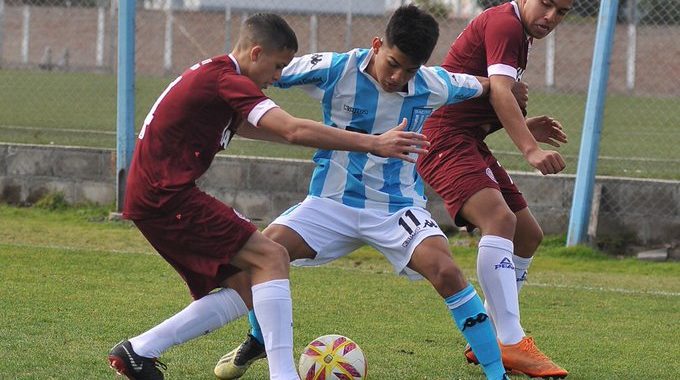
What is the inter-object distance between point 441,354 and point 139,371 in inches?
69.5

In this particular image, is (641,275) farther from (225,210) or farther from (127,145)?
(225,210)

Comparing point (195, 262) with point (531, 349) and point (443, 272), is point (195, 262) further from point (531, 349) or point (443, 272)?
point (531, 349)

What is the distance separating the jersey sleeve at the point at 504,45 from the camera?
18.9 feet

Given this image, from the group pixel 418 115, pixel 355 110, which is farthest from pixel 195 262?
pixel 418 115

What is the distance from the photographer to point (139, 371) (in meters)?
4.84

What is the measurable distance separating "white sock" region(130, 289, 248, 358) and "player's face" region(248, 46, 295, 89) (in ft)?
2.95

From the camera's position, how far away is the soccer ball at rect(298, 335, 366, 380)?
5180 millimetres

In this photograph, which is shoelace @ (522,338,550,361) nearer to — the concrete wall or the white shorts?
the white shorts

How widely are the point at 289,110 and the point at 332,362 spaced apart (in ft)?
22.4

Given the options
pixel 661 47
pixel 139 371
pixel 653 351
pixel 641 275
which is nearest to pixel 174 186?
pixel 139 371

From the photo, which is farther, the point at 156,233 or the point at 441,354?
the point at 441,354

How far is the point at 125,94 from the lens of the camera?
10492 mm

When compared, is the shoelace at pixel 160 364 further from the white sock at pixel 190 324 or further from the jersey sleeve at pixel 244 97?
the jersey sleeve at pixel 244 97

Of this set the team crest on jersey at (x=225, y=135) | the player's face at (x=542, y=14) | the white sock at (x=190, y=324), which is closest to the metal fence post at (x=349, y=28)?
the player's face at (x=542, y=14)
